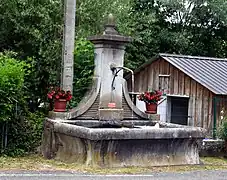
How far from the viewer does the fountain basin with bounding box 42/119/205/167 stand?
11031 millimetres

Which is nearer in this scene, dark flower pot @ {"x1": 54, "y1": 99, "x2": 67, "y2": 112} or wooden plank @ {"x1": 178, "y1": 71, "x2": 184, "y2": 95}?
dark flower pot @ {"x1": 54, "y1": 99, "x2": 67, "y2": 112}

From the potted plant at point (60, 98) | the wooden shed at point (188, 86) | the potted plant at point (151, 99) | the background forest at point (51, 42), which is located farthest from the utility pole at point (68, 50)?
the wooden shed at point (188, 86)

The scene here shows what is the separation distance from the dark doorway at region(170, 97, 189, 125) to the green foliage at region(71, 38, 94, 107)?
4.43m

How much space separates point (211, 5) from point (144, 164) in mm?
16876

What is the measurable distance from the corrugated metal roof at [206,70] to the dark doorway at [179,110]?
3.67 ft

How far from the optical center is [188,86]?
58.3 ft

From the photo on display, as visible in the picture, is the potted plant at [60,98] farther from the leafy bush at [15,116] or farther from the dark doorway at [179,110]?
the dark doorway at [179,110]

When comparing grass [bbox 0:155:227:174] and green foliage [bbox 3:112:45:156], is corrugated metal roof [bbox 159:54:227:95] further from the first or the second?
green foliage [bbox 3:112:45:156]

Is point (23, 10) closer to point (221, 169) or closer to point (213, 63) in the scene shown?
point (213, 63)

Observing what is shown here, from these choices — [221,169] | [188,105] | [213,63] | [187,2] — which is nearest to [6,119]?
[221,169]

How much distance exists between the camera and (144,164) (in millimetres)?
11531

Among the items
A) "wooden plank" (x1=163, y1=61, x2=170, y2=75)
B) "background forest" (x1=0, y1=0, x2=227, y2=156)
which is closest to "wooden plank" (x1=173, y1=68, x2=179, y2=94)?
"wooden plank" (x1=163, y1=61, x2=170, y2=75)

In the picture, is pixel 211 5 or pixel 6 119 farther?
pixel 211 5

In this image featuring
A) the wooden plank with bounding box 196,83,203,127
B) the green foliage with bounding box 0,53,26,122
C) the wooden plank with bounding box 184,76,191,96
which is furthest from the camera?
the wooden plank with bounding box 184,76,191,96
